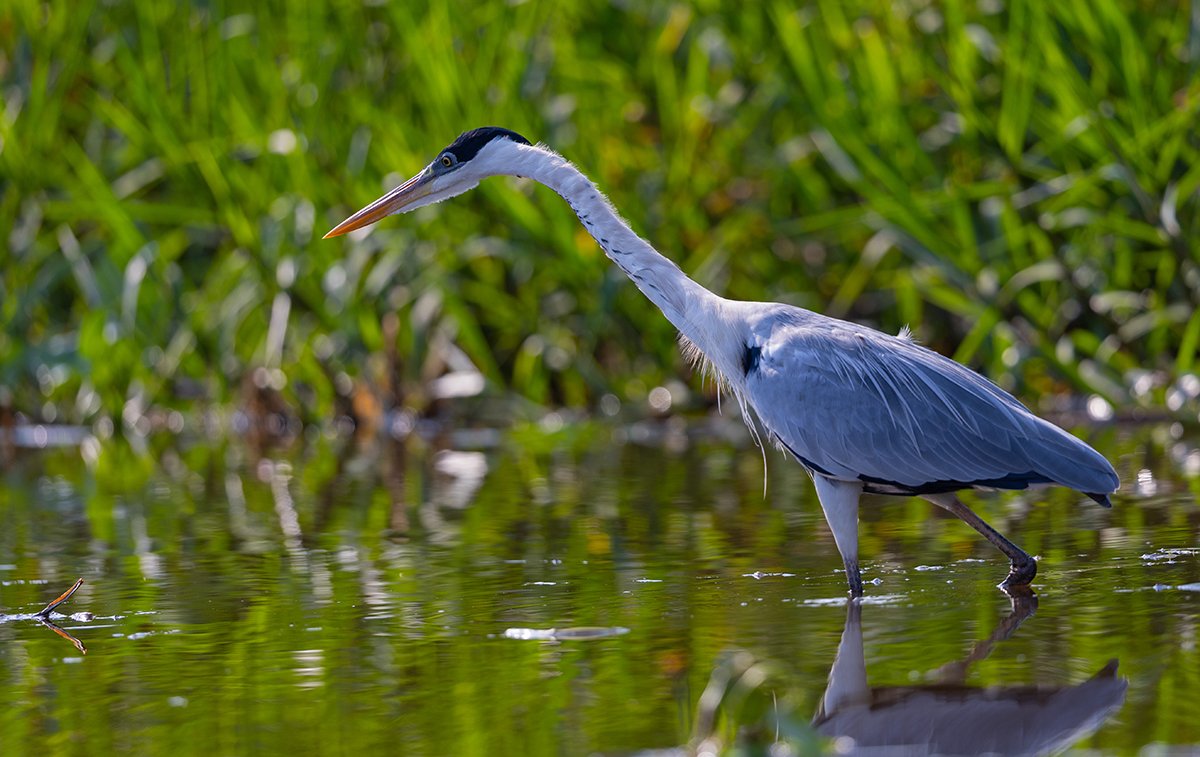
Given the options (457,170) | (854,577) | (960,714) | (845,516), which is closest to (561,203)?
(457,170)

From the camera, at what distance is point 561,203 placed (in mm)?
10000

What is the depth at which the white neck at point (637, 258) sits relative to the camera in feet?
19.8

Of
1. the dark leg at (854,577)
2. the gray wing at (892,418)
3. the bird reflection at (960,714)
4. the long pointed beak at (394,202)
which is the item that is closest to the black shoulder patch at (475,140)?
the long pointed beak at (394,202)

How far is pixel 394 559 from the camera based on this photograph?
6.16 metres

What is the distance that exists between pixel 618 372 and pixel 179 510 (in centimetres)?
329

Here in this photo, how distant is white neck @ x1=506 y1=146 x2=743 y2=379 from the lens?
19.8ft

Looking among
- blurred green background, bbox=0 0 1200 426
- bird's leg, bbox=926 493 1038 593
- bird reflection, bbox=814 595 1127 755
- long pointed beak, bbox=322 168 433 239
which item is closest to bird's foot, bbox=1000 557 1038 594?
bird's leg, bbox=926 493 1038 593

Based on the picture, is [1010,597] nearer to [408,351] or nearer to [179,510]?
[179,510]

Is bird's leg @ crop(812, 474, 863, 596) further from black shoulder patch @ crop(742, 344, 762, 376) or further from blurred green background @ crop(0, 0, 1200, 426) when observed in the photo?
blurred green background @ crop(0, 0, 1200, 426)

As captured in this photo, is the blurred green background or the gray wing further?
the blurred green background

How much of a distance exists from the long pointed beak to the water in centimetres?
115

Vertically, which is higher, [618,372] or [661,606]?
[618,372]

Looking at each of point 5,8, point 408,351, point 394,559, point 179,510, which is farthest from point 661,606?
point 5,8

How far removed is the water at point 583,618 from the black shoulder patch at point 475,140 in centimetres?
137
